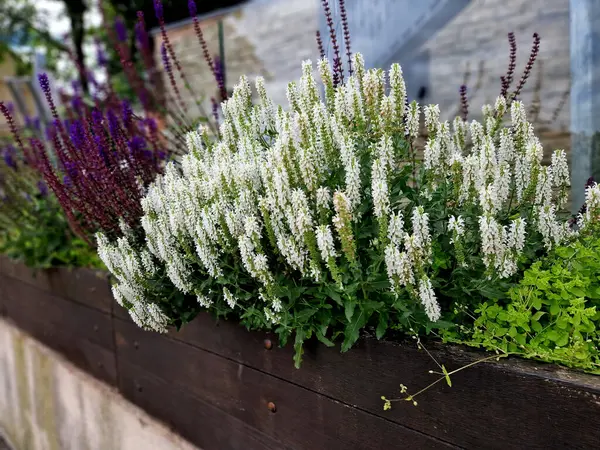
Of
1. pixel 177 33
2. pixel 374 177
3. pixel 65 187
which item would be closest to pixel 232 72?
pixel 177 33

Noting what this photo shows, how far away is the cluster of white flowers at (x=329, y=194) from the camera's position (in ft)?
4.88

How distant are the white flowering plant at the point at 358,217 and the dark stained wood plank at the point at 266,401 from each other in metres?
0.27

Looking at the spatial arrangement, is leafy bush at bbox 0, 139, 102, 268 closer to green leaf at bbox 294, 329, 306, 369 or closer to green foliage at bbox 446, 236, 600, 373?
green leaf at bbox 294, 329, 306, 369

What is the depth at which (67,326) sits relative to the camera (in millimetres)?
3486

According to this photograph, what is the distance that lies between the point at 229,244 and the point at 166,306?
56 cm

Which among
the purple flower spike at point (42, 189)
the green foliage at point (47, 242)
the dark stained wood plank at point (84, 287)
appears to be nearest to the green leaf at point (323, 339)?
the dark stained wood plank at point (84, 287)

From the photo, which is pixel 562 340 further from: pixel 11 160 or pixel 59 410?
pixel 11 160

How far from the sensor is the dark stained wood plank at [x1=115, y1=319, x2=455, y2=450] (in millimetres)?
1703

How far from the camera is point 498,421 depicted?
140 cm

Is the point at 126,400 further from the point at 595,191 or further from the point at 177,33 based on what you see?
the point at 177,33

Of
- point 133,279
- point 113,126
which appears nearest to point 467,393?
point 133,279

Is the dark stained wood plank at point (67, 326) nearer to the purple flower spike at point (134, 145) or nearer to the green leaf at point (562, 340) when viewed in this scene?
the purple flower spike at point (134, 145)

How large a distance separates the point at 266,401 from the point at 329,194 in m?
0.89

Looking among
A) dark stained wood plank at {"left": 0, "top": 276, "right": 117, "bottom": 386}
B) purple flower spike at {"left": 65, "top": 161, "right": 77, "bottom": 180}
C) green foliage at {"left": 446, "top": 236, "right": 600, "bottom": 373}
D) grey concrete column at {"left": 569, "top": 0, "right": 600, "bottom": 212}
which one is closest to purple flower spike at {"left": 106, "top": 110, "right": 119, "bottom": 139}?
purple flower spike at {"left": 65, "top": 161, "right": 77, "bottom": 180}
